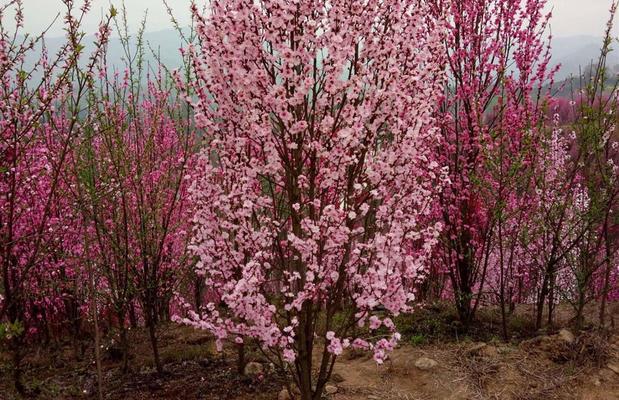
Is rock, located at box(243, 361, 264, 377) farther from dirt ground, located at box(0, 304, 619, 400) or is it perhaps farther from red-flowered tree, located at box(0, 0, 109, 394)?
red-flowered tree, located at box(0, 0, 109, 394)

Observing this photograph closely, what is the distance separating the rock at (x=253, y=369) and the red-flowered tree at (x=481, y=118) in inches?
151

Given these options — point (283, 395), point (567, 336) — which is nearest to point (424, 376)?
point (283, 395)

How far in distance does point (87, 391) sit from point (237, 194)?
4.86m

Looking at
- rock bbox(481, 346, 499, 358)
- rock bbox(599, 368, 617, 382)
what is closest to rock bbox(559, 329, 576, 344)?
rock bbox(599, 368, 617, 382)

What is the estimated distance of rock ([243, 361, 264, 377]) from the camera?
7.17 meters

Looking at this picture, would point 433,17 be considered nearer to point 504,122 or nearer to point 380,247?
point 504,122

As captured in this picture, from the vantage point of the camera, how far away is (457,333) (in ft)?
27.3

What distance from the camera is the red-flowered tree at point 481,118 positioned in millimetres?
7301

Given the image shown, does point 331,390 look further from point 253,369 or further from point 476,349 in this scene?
point 476,349

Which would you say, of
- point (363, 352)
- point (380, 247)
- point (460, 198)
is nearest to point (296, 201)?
point (380, 247)

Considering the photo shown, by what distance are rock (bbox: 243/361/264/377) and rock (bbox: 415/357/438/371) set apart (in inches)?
102

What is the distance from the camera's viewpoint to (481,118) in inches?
313

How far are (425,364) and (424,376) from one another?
23 centimetres

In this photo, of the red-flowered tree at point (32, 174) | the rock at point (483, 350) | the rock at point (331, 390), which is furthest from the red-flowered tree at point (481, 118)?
the red-flowered tree at point (32, 174)
